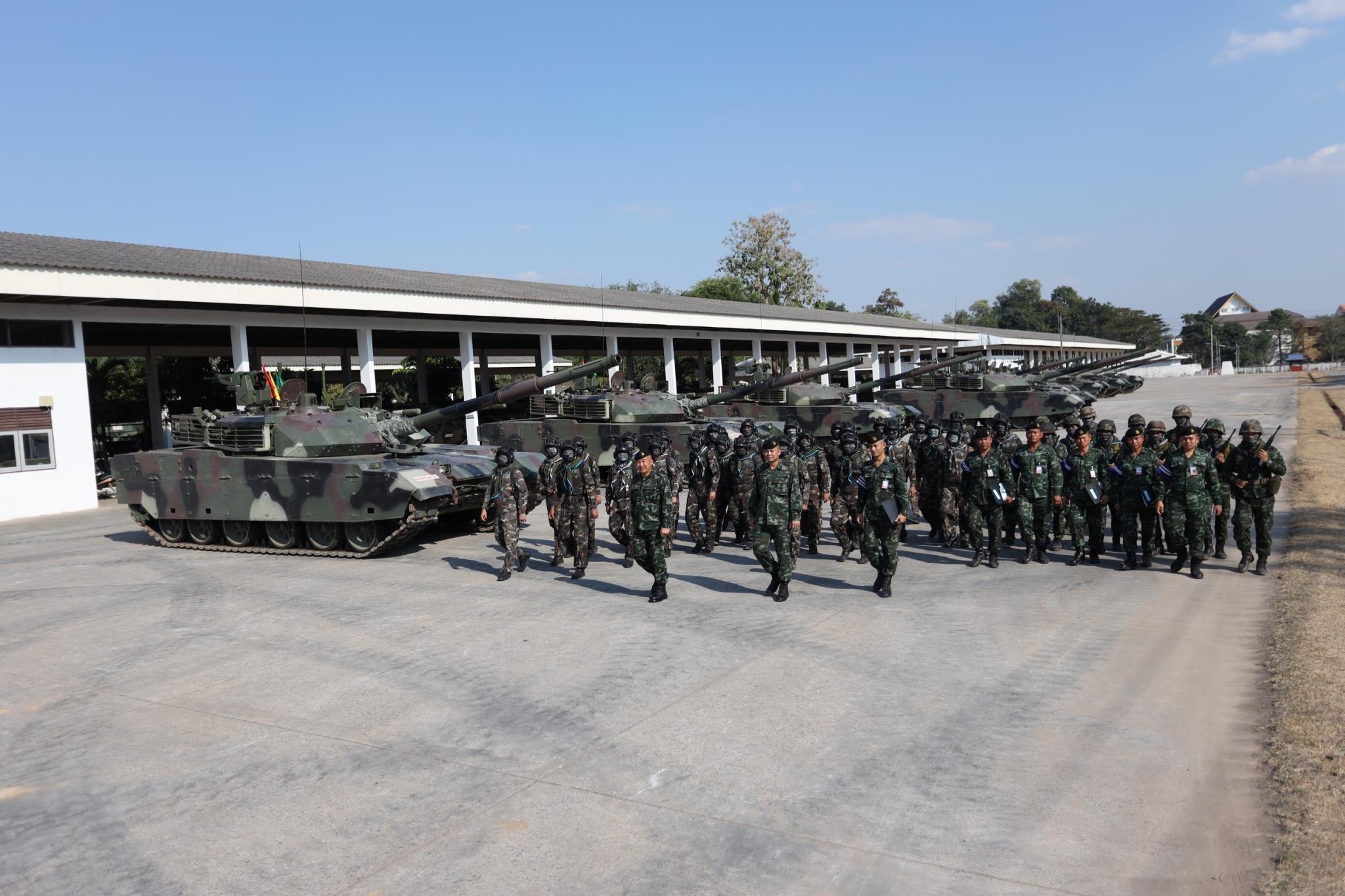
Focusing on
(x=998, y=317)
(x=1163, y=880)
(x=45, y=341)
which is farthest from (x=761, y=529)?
(x=998, y=317)

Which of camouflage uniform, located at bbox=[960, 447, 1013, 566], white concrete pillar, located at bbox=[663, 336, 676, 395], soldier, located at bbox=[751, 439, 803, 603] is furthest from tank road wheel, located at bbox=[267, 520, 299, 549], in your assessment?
white concrete pillar, located at bbox=[663, 336, 676, 395]

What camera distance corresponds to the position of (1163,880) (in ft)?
13.6

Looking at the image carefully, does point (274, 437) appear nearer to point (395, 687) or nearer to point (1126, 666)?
point (395, 687)

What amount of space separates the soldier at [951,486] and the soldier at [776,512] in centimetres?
318

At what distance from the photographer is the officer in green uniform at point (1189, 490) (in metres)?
9.66

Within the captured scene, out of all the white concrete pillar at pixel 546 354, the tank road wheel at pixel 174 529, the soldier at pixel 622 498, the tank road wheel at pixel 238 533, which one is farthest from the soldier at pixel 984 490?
the white concrete pillar at pixel 546 354

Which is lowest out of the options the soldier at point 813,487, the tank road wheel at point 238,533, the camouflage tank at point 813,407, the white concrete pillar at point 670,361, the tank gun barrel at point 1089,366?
the tank road wheel at point 238,533

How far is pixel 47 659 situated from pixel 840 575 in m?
7.66

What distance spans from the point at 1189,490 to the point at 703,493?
5865 mm

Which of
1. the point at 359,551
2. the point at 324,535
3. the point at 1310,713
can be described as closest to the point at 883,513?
the point at 1310,713

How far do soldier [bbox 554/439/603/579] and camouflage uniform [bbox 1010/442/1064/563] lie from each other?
473 centimetres

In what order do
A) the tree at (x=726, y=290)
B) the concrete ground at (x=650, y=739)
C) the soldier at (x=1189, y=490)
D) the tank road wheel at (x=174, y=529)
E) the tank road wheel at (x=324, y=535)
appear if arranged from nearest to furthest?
the concrete ground at (x=650, y=739) → the soldier at (x=1189, y=490) → the tank road wheel at (x=324, y=535) → the tank road wheel at (x=174, y=529) → the tree at (x=726, y=290)

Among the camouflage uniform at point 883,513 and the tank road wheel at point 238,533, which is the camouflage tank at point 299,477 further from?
the camouflage uniform at point 883,513

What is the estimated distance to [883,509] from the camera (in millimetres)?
9484
